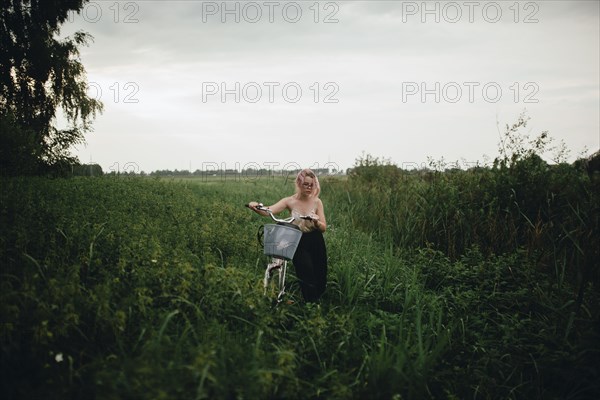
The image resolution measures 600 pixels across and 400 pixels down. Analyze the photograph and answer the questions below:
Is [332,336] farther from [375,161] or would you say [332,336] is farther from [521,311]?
Answer: [375,161]

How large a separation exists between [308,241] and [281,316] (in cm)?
124

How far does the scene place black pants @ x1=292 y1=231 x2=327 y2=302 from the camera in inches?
156

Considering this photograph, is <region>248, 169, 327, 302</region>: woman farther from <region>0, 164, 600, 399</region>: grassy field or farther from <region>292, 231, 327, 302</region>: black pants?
<region>0, 164, 600, 399</region>: grassy field

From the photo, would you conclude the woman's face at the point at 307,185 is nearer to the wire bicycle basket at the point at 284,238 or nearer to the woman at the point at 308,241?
the woman at the point at 308,241

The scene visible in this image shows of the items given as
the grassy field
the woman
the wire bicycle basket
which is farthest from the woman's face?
the grassy field

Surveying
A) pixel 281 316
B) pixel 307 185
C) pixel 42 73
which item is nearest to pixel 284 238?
pixel 281 316

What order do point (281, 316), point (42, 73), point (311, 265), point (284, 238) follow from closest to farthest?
point (281, 316), point (284, 238), point (311, 265), point (42, 73)

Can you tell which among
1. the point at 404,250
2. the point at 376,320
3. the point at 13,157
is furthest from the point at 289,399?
the point at 13,157

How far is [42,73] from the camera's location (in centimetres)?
1567

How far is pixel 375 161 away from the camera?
654 inches

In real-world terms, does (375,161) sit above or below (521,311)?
above

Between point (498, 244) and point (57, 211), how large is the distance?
770 cm

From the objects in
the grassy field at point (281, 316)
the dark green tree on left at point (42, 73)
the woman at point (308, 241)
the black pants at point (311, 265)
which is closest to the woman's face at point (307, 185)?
the woman at point (308, 241)

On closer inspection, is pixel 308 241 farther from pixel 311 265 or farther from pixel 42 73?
pixel 42 73
